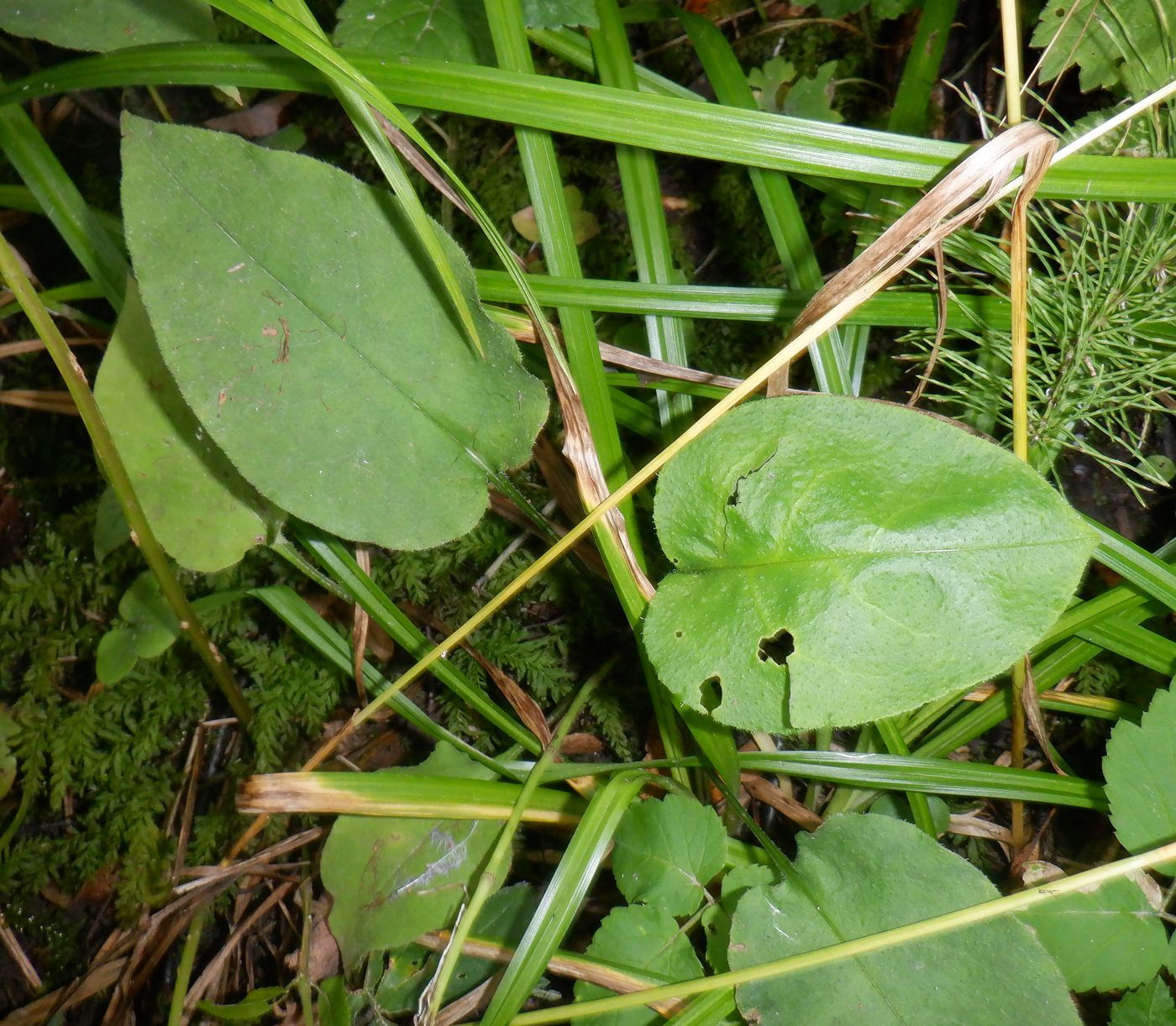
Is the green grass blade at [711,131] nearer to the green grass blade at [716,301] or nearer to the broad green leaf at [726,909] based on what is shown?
the green grass blade at [716,301]

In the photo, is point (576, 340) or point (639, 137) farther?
point (576, 340)

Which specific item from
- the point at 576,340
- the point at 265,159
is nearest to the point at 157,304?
the point at 265,159

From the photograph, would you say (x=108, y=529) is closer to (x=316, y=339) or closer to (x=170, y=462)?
(x=170, y=462)

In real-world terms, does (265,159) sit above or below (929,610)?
above

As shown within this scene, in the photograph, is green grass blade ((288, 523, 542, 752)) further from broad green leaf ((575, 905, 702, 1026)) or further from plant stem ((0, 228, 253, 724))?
broad green leaf ((575, 905, 702, 1026))

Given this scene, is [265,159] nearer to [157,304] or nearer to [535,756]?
[157,304]

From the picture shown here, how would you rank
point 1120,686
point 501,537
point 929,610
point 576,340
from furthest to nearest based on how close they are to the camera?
1. point 501,537
2. point 1120,686
3. point 576,340
4. point 929,610
